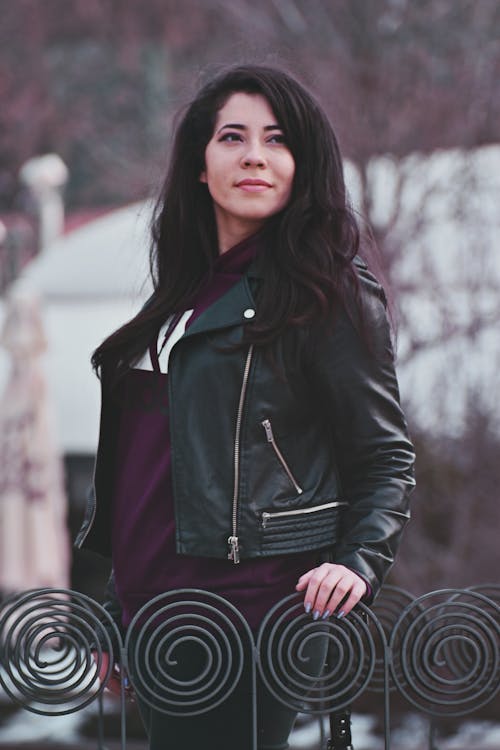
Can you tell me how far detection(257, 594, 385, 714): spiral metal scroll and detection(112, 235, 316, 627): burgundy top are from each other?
0.16 ft

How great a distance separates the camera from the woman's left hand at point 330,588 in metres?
1.87

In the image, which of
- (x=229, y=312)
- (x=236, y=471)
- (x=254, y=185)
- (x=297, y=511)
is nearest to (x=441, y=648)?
(x=297, y=511)

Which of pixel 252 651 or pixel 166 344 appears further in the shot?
pixel 166 344

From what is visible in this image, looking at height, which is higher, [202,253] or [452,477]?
[202,253]

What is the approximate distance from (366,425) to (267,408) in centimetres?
15

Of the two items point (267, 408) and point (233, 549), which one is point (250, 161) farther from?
point (233, 549)

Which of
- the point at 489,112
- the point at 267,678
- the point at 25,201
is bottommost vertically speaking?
the point at 267,678

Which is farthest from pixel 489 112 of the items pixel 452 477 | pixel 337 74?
pixel 452 477

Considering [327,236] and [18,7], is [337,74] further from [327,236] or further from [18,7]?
[18,7]

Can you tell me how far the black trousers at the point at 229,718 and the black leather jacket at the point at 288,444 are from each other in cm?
17

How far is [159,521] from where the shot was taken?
2.07 meters

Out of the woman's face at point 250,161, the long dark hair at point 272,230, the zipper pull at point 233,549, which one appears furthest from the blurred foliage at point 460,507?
the zipper pull at point 233,549

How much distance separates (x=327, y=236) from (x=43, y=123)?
14.6 meters

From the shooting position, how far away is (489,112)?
5926mm
